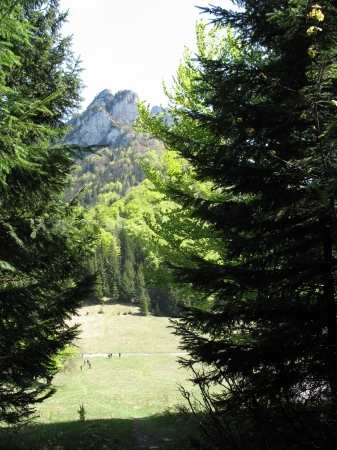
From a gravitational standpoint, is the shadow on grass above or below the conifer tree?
below

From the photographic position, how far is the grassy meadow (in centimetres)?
795

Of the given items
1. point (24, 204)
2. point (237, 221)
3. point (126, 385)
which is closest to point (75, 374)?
point (126, 385)

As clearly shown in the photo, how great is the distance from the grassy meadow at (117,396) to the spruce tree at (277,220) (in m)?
0.91

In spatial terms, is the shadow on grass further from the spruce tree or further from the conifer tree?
the spruce tree

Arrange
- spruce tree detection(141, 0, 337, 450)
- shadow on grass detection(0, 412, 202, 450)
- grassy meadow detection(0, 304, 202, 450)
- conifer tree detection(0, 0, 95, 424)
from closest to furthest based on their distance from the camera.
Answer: spruce tree detection(141, 0, 337, 450)
conifer tree detection(0, 0, 95, 424)
shadow on grass detection(0, 412, 202, 450)
grassy meadow detection(0, 304, 202, 450)

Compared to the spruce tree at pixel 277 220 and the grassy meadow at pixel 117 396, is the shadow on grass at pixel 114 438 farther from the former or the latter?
the spruce tree at pixel 277 220

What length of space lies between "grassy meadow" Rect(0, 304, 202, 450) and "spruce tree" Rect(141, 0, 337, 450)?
0.91 m

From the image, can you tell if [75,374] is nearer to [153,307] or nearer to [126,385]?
[126,385]

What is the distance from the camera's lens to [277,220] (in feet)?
12.8

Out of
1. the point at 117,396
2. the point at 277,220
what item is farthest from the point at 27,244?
the point at 117,396

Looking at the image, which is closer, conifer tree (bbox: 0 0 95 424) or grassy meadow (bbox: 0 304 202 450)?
conifer tree (bbox: 0 0 95 424)

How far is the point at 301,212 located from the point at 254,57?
4.65 metres

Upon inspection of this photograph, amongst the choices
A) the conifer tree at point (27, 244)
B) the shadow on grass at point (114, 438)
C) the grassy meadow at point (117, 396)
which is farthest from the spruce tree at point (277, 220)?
the shadow on grass at point (114, 438)

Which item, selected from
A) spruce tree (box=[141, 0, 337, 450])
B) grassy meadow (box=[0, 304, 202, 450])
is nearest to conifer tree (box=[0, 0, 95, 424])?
grassy meadow (box=[0, 304, 202, 450])
